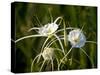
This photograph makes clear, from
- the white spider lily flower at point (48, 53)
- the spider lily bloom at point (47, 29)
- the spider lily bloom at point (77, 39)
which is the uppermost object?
→ the spider lily bloom at point (47, 29)

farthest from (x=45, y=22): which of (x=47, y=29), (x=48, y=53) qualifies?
(x=48, y=53)

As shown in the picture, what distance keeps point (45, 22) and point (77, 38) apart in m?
0.28

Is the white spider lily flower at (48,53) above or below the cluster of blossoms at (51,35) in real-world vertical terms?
below

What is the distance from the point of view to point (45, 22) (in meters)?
1.76

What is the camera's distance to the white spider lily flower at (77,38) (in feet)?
6.06

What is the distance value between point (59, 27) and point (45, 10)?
0.54ft

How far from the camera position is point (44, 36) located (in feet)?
5.78

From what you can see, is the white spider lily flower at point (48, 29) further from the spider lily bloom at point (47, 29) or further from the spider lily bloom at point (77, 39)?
the spider lily bloom at point (77, 39)

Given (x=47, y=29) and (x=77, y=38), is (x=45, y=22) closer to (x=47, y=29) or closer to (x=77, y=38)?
(x=47, y=29)

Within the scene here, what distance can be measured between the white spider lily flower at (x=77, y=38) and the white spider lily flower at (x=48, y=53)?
17 centimetres

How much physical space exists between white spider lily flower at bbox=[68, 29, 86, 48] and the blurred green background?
0.10ft

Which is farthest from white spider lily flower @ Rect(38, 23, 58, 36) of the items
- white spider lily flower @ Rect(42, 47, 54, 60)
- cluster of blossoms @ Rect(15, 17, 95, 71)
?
white spider lily flower @ Rect(42, 47, 54, 60)

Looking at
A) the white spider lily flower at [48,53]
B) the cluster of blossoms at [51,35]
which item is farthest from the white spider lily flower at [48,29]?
the white spider lily flower at [48,53]

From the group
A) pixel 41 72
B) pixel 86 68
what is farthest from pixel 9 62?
pixel 86 68
